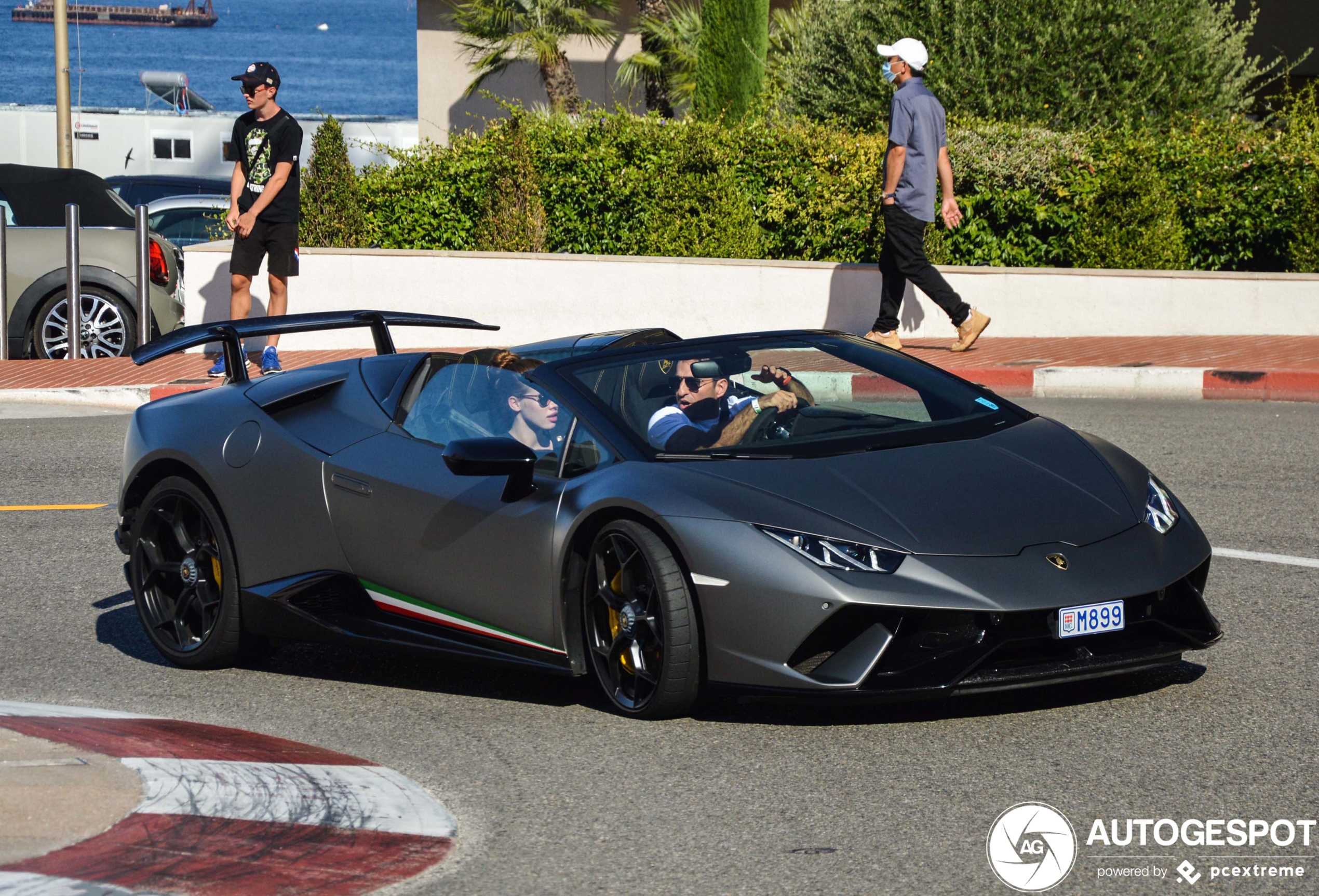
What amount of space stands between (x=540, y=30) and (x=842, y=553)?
22.6m

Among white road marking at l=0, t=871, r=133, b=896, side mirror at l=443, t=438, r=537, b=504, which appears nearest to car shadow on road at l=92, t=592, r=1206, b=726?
side mirror at l=443, t=438, r=537, b=504

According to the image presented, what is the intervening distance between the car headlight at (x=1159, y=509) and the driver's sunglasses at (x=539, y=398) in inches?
75.2

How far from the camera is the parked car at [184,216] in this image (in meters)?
18.7

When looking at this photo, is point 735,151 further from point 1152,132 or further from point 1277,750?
point 1277,750

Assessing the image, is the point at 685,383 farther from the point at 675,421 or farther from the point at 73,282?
the point at 73,282

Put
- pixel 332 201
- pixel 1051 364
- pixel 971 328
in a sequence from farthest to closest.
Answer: pixel 332 201, pixel 971 328, pixel 1051 364

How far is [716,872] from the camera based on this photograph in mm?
3775

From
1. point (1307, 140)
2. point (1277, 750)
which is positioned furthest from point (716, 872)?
point (1307, 140)

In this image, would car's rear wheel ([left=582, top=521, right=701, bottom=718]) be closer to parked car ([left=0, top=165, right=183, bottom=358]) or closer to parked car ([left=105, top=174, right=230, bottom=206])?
parked car ([left=0, top=165, right=183, bottom=358])

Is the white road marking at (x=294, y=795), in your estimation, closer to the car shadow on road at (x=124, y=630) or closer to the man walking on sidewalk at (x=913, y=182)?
the car shadow on road at (x=124, y=630)

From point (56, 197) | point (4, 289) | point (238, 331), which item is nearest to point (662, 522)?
point (238, 331)

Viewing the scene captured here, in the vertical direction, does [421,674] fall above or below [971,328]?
below

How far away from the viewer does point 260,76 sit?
41.4ft

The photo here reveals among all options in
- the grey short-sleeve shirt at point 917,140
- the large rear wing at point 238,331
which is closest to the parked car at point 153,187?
the grey short-sleeve shirt at point 917,140
